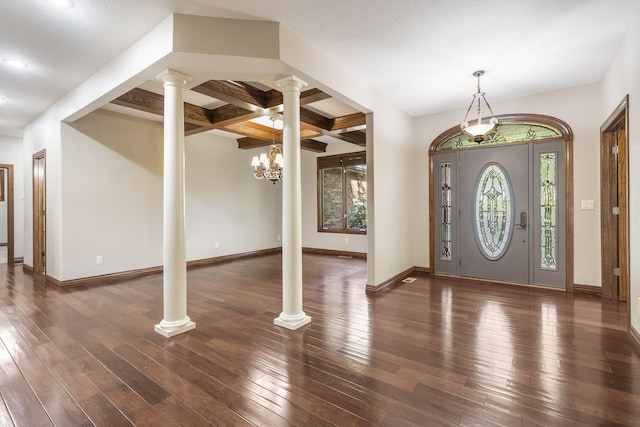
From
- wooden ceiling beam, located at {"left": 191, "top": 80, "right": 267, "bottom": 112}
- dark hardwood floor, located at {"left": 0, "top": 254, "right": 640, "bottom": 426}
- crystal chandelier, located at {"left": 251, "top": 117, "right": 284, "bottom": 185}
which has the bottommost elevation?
dark hardwood floor, located at {"left": 0, "top": 254, "right": 640, "bottom": 426}

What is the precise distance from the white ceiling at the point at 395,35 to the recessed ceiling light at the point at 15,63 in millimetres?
71

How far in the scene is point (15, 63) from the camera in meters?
3.53

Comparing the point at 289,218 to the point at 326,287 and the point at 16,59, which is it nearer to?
the point at 326,287

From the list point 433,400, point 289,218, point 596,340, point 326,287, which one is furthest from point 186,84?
point 596,340

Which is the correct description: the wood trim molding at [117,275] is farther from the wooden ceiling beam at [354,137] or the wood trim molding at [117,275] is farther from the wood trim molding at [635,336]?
the wood trim molding at [635,336]

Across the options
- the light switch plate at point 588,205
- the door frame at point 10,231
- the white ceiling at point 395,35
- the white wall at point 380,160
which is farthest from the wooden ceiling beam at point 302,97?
the door frame at point 10,231

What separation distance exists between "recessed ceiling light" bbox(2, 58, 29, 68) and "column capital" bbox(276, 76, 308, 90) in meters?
2.93

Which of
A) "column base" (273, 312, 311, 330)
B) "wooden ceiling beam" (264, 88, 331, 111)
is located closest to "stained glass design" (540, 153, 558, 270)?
"wooden ceiling beam" (264, 88, 331, 111)

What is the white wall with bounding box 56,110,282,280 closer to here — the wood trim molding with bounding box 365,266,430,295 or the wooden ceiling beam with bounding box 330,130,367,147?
the wooden ceiling beam with bounding box 330,130,367,147

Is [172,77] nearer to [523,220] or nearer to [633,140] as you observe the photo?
[633,140]

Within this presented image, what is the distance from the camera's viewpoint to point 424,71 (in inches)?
149

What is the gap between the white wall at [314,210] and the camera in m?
7.91

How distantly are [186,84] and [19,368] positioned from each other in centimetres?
283

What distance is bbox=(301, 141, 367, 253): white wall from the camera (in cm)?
791
